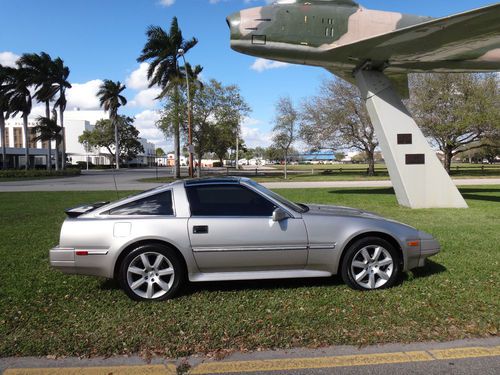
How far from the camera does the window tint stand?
4.82m

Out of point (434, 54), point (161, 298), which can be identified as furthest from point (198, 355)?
point (434, 54)

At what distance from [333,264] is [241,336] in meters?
1.50

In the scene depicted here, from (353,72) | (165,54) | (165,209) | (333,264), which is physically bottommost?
(333,264)

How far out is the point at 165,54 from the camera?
37062 millimetres

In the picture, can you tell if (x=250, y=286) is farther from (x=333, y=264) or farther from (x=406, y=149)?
(x=406, y=149)

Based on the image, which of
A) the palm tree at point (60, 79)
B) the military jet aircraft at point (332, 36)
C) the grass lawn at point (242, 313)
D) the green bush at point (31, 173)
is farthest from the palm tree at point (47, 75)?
the grass lawn at point (242, 313)

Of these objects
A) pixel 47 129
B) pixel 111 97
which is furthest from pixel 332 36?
pixel 111 97

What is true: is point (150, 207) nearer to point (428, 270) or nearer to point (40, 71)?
point (428, 270)

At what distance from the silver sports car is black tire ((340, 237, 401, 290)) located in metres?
0.01

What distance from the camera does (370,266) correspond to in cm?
488

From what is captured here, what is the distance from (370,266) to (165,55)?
35.7 meters

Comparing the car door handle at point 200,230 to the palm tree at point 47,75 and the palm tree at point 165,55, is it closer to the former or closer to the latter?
the palm tree at point 165,55

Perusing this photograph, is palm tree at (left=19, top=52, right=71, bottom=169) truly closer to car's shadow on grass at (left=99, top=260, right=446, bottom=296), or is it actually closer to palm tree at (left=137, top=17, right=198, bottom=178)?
palm tree at (left=137, top=17, right=198, bottom=178)

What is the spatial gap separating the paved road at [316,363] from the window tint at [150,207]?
5.78 feet
